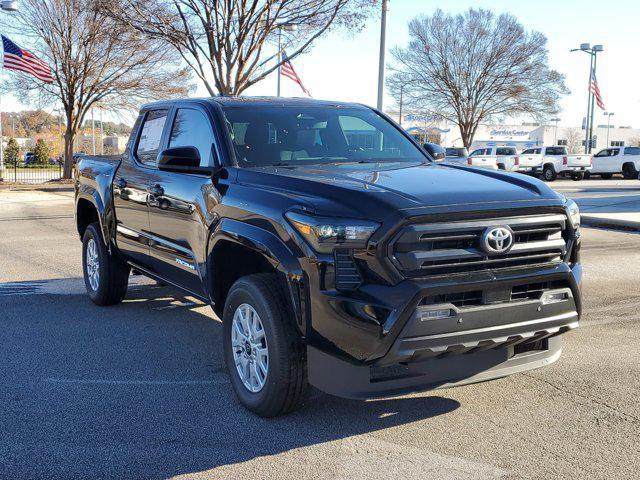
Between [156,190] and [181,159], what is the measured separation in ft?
2.24

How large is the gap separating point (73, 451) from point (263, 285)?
1.34 meters

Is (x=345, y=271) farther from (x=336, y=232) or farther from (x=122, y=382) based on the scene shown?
(x=122, y=382)

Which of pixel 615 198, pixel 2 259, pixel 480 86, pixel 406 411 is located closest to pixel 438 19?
pixel 480 86

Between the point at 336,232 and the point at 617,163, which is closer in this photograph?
the point at 336,232

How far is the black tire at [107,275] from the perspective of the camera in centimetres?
688

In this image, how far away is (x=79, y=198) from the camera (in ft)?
24.8

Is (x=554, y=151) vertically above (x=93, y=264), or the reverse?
(x=554, y=151)

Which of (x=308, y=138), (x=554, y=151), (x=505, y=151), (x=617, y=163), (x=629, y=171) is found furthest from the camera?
(x=505, y=151)

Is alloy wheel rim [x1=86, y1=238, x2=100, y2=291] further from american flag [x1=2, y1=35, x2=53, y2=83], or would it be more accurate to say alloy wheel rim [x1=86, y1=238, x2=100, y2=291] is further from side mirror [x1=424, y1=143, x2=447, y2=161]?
american flag [x1=2, y1=35, x2=53, y2=83]

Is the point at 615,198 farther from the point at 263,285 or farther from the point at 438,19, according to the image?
the point at 438,19

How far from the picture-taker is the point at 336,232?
368cm

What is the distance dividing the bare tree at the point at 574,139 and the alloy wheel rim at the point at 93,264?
94.5 m

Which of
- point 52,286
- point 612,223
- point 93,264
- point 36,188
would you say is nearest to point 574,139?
point 36,188

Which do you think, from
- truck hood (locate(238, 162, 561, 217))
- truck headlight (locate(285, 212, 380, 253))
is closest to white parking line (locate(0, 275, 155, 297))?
truck hood (locate(238, 162, 561, 217))
